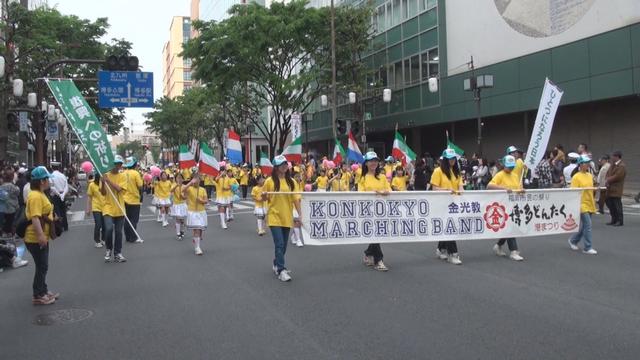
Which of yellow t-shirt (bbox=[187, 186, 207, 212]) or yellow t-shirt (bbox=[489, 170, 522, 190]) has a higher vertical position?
yellow t-shirt (bbox=[489, 170, 522, 190])

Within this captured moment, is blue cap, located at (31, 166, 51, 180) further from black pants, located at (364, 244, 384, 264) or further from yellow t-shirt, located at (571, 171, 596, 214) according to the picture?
yellow t-shirt, located at (571, 171, 596, 214)

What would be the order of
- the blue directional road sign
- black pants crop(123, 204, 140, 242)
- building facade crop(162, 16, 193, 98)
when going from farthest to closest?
1. building facade crop(162, 16, 193, 98)
2. the blue directional road sign
3. black pants crop(123, 204, 140, 242)

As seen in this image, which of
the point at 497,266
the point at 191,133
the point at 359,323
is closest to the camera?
the point at 359,323

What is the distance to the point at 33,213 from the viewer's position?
7344mm

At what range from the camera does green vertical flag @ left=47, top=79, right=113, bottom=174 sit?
10.5 meters

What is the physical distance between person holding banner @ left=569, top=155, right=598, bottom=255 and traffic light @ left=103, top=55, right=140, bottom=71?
1424cm

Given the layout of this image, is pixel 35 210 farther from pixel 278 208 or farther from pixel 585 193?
pixel 585 193

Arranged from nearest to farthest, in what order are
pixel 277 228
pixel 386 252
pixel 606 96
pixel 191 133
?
pixel 277 228 < pixel 386 252 < pixel 606 96 < pixel 191 133

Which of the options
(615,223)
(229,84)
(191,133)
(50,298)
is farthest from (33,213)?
(191,133)

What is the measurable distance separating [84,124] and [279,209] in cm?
433

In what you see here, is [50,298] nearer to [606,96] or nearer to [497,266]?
[497,266]

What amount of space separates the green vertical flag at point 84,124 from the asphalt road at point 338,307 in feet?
6.20

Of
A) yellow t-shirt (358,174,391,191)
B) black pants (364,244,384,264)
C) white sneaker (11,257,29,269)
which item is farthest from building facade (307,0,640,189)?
white sneaker (11,257,29,269)

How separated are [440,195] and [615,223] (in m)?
6.69
